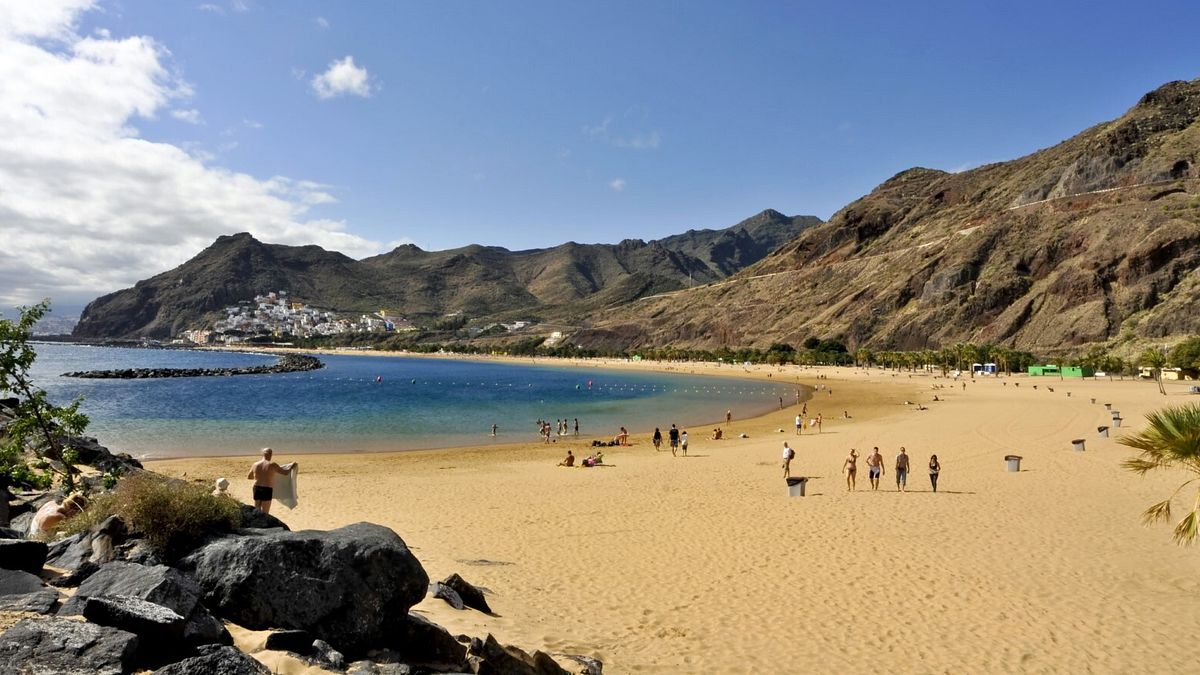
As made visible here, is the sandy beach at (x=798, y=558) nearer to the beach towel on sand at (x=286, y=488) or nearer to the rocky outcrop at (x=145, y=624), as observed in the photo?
the rocky outcrop at (x=145, y=624)

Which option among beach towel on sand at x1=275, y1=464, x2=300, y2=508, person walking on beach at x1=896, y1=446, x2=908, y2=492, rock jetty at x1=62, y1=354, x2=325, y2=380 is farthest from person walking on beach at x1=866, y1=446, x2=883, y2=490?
rock jetty at x1=62, y1=354, x2=325, y2=380

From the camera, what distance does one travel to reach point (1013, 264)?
11644 cm

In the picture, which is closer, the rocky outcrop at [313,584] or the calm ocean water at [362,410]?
the rocky outcrop at [313,584]

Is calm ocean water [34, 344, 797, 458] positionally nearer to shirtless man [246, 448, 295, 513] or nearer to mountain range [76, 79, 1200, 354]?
shirtless man [246, 448, 295, 513]

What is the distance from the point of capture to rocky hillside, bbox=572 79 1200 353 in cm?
9594

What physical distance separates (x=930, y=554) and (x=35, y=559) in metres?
13.9

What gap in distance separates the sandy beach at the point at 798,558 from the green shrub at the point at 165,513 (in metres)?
1.96

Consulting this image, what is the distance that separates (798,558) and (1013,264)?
127 metres

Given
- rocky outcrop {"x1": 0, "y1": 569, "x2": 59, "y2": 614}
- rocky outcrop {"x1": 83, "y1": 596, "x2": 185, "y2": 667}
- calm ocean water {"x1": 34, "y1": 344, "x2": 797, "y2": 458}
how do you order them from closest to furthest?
rocky outcrop {"x1": 83, "y1": 596, "x2": 185, "y2": 667} < rocky outcrop {"x1": 0, "y1": 569, "x2": 59, "y2": 614} < calm ocean water {"x1": 34, "y1": 344, "x2": 797, "y2": 458}

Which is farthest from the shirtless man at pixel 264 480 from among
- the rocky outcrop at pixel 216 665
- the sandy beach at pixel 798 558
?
the rocky outcrop at pixel 216 665

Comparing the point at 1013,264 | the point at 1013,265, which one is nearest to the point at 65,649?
the point at 1013,265

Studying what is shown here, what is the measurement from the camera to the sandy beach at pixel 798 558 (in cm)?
862

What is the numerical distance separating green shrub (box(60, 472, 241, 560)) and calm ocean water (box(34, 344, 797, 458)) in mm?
27506

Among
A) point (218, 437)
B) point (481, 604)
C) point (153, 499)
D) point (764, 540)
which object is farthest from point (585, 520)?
point (218, 437)
